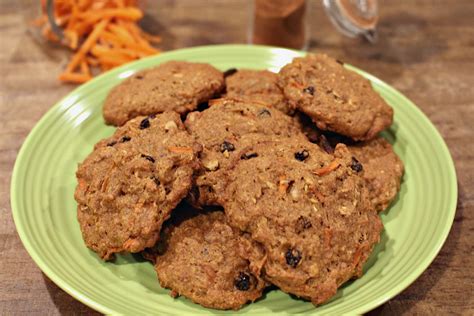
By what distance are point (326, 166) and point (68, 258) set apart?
3.50 ft

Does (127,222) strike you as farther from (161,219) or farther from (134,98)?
(134,98)

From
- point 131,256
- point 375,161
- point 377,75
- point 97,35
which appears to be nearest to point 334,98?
point 375,161

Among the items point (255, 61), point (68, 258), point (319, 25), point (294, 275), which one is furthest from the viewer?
point (319, 25)

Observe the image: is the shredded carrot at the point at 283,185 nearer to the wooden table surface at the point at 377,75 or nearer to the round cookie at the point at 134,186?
the round cookie at the point at 134,186

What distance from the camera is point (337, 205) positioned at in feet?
6.34

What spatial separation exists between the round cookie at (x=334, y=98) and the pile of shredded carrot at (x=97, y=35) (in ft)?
4.54

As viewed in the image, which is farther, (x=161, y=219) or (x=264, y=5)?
(x=264, y=5)

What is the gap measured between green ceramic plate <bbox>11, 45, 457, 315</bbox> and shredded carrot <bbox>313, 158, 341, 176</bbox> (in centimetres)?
41

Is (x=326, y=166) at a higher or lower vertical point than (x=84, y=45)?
higher

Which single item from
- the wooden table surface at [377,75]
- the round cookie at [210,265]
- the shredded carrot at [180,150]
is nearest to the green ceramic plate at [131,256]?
the round cookie at [210,265]

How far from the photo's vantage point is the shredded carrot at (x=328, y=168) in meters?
1.97

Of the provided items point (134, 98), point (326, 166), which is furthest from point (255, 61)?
point (326, 166)

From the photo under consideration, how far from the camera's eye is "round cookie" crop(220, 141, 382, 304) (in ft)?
5.93

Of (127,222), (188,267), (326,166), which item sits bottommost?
(188,267)
